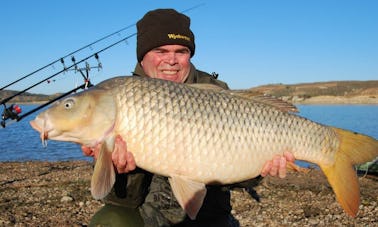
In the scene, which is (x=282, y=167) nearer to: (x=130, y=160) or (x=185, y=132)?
(x=185, y=132)

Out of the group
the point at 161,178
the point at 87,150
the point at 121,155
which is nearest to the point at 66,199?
the point at 161,178

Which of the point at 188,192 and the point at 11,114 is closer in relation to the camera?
the point at 188,192

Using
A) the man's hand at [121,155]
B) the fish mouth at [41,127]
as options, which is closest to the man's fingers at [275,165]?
the man's hand at [121,155]

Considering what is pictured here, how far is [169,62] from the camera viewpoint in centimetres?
354

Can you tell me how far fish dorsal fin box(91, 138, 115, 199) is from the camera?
7.64 feet

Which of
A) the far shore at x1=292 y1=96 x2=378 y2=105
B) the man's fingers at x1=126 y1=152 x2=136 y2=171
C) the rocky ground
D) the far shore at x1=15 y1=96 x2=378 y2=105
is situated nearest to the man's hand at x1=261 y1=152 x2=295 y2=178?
the man's fingers at x1=126 y1=152 x2=136 y2=171

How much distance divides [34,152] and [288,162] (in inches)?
526

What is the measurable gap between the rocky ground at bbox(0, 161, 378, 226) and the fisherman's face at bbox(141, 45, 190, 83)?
6.91 feet

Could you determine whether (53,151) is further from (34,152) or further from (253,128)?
(253,128)

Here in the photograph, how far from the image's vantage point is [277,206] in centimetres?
534

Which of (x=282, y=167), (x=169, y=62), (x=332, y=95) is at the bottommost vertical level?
(x=332, y=95)

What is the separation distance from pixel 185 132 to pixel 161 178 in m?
1.08

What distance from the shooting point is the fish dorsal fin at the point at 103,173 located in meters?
2.33

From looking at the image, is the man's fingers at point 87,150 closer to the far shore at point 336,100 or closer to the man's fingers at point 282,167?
the man's fingers at point 282,167
